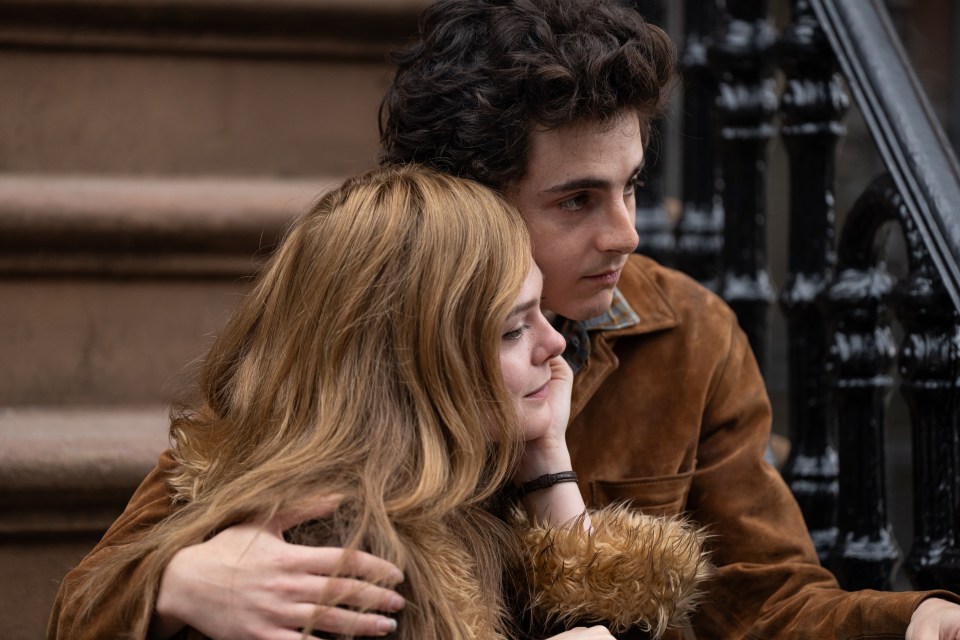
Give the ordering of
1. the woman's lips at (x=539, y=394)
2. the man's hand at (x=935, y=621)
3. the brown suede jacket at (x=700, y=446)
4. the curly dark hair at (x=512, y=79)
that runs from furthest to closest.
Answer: the brown suede jacket at (x=700, y=446)
the curly dark hair at (x=512, y=79)
the woman's lips at (x=539, y=394)
the man's hand at (x=935, y=621)

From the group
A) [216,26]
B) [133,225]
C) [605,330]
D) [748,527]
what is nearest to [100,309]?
[133,225]

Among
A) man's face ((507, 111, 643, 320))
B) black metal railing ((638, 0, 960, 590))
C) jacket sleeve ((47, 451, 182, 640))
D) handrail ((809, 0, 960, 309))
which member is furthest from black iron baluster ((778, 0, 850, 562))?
jacket sleeve ((47, 451, 182, 640))

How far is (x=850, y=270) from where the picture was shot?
2.44m

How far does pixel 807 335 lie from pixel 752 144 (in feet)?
1.57

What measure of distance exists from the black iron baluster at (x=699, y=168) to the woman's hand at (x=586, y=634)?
4.86ft

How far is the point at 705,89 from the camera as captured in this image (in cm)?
336

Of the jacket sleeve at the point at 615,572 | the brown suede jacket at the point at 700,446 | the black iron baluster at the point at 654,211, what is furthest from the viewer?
the black iron baluster at the point at 654,211

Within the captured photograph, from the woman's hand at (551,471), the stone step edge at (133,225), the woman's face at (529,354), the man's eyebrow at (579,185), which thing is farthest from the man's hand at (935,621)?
the stone step edge at (133,225)

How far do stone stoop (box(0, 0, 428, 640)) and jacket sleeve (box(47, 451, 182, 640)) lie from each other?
1.24 ft

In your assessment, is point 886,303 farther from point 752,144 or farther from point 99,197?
point 99,197

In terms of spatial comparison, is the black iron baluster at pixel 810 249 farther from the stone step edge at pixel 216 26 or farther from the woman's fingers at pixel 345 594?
the woman's fingers at pixel 345 594

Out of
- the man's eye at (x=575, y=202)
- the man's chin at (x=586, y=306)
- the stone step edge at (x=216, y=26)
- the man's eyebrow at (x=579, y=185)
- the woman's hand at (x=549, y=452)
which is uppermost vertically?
the stone step edge at (x=216, y=26)

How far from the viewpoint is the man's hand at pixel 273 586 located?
1799mm

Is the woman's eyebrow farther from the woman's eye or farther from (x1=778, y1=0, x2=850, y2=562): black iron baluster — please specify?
(x1=778, y1=0, x2=850, y2=562): black iron baluster
